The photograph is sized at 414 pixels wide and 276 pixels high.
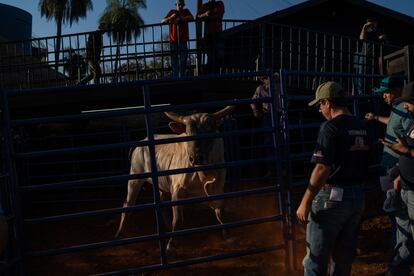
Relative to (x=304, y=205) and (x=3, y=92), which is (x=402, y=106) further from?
(x=3, y=92)

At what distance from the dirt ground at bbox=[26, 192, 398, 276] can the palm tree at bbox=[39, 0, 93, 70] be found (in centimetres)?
4007

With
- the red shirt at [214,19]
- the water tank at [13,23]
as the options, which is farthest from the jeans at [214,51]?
the water tank at [13,23]

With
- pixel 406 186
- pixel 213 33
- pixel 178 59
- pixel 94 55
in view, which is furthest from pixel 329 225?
pixel 94 55

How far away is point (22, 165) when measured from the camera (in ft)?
33.2

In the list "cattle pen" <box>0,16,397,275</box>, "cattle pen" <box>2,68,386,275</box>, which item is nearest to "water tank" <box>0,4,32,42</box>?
"cattle pen" <box>0,16,397,275</box>

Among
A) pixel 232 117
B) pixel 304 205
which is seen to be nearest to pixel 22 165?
pixel 232 117

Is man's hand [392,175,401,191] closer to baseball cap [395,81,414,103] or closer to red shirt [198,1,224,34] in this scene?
baseball cap [395,81,414,103]

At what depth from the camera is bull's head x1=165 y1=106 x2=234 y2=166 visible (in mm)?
6109

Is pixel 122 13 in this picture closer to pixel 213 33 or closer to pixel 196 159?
pixel 213 33

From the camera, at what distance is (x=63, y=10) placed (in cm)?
4534

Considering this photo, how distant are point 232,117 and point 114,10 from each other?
39126 mm

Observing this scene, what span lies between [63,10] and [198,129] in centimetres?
4309

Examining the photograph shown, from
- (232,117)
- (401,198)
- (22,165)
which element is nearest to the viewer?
(401,198)

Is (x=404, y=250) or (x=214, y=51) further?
(x=214, y=51)
